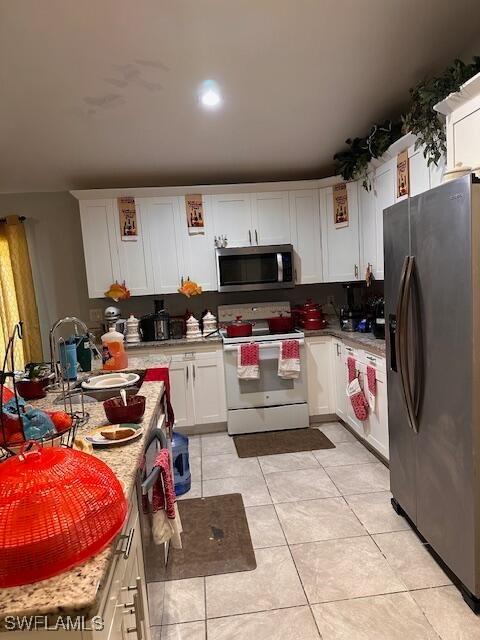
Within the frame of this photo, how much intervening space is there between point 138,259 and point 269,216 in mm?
1294

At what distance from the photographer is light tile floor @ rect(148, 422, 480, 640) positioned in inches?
66.6

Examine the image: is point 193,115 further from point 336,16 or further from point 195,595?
point 195,595

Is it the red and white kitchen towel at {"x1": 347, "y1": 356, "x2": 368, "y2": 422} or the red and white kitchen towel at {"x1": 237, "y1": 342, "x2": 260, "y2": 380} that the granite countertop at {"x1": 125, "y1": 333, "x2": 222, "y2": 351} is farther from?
the red and white kitchen towel at {"x1": 347, "y1": 356, "x2": 368, "y2": 422}

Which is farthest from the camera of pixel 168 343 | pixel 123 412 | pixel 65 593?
pixel 168 343

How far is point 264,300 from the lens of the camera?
14.3 ft

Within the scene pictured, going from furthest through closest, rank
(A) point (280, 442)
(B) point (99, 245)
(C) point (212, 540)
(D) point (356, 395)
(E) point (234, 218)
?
(E) point (234, 218), (B) point (99, 245), (A) point (280, 442), (D) point (356, 395), (C) point (212, 540)

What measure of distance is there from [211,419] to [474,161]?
9.48ft

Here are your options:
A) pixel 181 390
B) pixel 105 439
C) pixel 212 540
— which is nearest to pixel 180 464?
pixel 212 540

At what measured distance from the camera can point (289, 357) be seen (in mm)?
3691

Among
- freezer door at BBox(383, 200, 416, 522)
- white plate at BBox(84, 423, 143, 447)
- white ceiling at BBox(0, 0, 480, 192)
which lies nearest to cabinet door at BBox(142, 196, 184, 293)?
white ceiling at BBox(0, 0, 480, 192)

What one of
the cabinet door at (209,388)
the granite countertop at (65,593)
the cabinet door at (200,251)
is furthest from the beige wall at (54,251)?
the granite countertop at (65,593)

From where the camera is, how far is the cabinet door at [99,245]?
383 centimetres

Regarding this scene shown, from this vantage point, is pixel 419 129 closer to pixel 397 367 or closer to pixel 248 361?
pixel 397 367

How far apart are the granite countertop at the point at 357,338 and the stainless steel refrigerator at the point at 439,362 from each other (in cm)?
62
